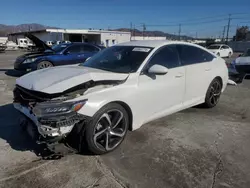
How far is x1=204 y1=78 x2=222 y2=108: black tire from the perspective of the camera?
4918mm

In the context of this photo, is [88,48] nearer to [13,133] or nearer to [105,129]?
[13,133]

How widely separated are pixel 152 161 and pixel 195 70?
2.21 m

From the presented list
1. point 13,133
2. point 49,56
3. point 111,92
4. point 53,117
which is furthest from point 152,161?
point 49,56

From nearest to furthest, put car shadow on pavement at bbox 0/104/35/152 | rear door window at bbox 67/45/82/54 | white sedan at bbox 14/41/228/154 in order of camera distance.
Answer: white sedan at bbox 14/41/228/154
car shadow on pavement at bbox 0/104/35/152
rear door window at bbox 67/45/82/54

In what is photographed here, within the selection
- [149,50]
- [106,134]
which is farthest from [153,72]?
[106,134]

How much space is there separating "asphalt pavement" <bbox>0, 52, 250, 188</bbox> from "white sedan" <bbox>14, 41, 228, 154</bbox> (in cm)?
33

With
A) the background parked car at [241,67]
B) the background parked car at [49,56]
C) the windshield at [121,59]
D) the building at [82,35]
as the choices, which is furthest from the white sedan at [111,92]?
the building at [82,35]

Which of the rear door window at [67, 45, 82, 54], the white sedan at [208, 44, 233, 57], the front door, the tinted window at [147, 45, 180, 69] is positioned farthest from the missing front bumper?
the white sedan at [208, 44, 233, 57]

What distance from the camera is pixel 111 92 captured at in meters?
3.02

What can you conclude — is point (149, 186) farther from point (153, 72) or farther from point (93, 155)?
point (153, 72)

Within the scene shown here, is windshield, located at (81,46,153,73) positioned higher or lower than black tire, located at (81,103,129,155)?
higher

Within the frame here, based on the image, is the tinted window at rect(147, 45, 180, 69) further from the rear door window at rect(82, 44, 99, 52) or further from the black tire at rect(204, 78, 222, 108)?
the rear door window at rect(82, 44, 99, 52)

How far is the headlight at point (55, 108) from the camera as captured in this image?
2.62 m

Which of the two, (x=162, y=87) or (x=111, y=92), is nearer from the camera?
(x=111, y=92)
